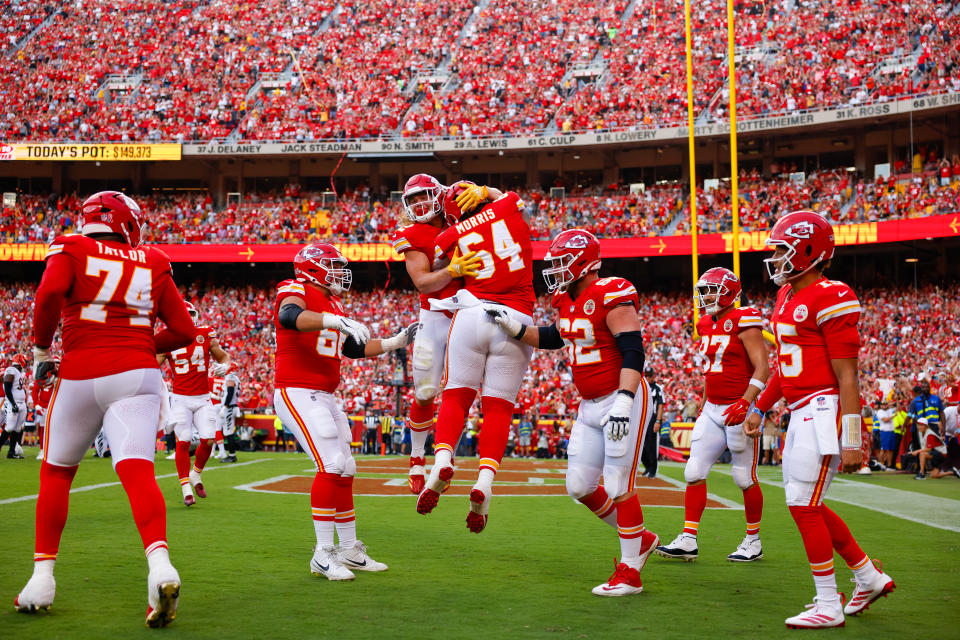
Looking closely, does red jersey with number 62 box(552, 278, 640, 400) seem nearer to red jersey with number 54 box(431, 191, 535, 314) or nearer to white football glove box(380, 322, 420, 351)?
red jersey with number 54 box(431, 191, 535, 314)

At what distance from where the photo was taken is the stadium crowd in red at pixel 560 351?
26.4m

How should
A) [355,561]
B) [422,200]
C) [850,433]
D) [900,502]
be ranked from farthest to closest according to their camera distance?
[900,502] → [422,200] → [355,561] → [850,433]

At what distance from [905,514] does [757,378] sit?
450 centimetres

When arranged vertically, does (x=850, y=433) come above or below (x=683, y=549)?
above

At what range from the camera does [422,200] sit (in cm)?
730

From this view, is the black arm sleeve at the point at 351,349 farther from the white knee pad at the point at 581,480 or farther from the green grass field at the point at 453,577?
the white knee pad at the point at 581,480

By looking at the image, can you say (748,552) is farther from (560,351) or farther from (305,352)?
(560,351)

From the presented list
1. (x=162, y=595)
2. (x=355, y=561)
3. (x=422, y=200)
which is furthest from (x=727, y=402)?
(x=162, y=595)

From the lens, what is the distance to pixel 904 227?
28422mm

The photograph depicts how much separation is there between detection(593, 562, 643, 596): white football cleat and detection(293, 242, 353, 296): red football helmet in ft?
9.66

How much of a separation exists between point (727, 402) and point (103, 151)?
3336 centimetres

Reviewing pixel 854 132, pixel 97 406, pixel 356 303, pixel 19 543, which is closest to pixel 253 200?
pixel 356 303

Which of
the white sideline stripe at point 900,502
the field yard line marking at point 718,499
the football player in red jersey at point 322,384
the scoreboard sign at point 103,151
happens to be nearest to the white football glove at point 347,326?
the football player in red jersey at point 322,384

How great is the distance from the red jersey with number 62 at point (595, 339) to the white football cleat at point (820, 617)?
1.88 m
